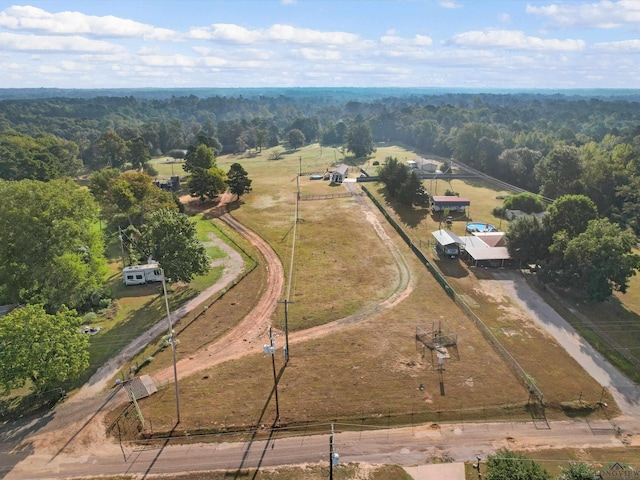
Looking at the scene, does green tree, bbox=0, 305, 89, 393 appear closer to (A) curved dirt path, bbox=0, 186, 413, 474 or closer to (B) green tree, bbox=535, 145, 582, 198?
(A) curved dirt path, bbox=0, 186, 413, 474

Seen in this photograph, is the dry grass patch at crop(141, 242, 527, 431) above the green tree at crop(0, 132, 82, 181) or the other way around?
the other way around

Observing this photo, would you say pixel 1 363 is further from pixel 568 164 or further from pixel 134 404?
pixel 568 164

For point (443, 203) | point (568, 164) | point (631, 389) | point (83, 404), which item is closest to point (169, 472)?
point (83, 404)

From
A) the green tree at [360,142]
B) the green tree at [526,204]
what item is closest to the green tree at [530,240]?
the green tree at [526,204]

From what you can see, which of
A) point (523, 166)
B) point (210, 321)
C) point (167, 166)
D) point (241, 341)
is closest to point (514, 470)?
point (241, 341)

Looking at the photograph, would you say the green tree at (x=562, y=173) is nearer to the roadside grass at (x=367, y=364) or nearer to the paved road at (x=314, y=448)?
the roadside grass at (x=367, y=364)

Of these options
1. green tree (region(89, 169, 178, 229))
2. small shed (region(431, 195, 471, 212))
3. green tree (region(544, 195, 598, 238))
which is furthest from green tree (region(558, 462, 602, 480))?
green tree (region(89, 169, 178, 229))

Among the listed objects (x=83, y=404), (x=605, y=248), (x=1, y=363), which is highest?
(x=605, y=248)

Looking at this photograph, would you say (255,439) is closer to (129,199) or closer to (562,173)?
(129,199)
